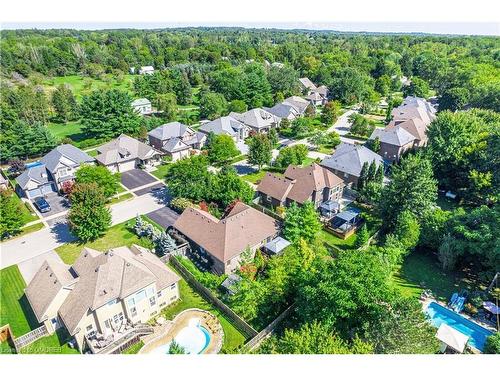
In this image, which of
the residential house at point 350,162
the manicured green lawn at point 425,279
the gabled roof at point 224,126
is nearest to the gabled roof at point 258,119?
the gabled roof at point 224,126

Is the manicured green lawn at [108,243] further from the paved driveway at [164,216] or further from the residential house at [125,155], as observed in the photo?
Answer: the residential house at [125,155]

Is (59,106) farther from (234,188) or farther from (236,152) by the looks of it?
(234,188)

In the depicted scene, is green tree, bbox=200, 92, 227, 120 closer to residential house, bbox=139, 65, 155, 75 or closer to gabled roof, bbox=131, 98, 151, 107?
gabled roof, bbox=131, 98, 151, 107

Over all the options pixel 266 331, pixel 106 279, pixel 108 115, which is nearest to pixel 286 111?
pixel 108 115

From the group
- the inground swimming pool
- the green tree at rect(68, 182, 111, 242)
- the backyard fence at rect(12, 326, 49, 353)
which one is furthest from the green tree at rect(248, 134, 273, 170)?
the backyard fence at rect(12, 326, 49, 353)

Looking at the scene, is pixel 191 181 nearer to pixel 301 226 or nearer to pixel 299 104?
pixel 301 226
